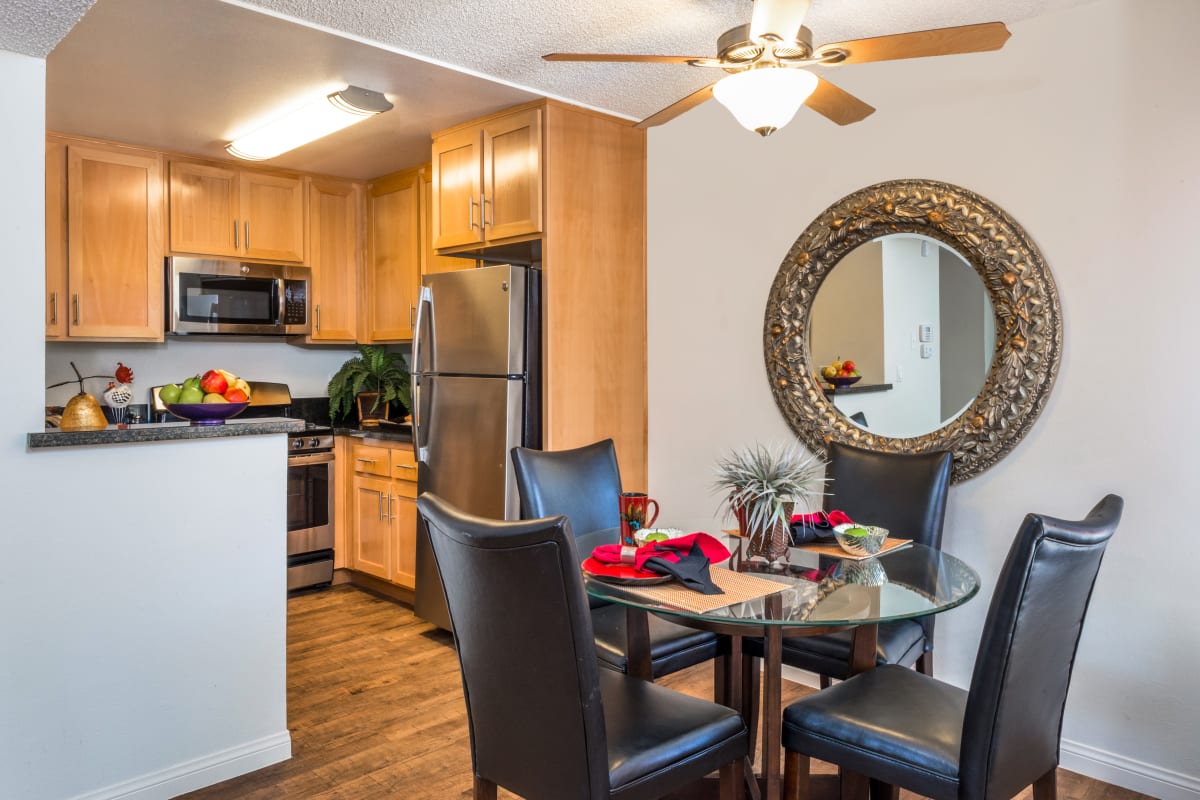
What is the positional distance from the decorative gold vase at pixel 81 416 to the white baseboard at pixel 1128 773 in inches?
119

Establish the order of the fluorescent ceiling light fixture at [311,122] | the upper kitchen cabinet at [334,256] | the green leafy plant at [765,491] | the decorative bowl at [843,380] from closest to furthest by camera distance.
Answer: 1. the green leafy plant at [765,491]
2. the decorative bowl at [843,380]
3. the fluorescent ceiling light fixture at [311,122]
4. the upper kitchen cabinet at [334,256]

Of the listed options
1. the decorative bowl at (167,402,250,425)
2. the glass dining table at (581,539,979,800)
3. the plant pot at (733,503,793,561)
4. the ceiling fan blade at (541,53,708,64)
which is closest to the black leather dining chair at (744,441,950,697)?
the glass dining table at (581,539,979,800)

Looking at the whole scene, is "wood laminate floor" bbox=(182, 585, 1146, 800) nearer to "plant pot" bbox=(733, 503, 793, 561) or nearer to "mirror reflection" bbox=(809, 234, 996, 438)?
"plant pot" bbox=(733, 503, 793, 561)

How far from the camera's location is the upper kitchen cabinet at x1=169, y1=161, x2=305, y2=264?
167 inches

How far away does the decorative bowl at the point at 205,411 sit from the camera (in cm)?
249

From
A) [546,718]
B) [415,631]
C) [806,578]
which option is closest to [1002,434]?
[806,578]

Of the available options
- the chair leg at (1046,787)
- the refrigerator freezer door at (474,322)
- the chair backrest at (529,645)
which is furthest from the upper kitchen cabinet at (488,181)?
the chair leg at (1046,787)

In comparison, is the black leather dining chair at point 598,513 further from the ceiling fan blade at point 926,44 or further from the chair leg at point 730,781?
the ceiling fan blade at point 926,44

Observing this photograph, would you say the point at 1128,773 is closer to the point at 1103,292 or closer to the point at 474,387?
the point at 1103,292

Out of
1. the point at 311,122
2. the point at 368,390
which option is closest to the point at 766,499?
the point at 311,122

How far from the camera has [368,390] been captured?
194 inches

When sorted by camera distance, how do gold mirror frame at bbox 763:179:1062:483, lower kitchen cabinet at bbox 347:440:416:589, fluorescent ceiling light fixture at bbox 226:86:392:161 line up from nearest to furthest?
gold mirror frame at bbox 763:179:1062:483 < fluorescent ceiling light fixture at bbox 226:86:392:161 < lower kitchen cabinet at bbox 347:440:416:589

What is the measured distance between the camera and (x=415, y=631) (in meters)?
3.87

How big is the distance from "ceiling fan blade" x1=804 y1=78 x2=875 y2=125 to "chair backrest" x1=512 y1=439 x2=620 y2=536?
4.21ft
